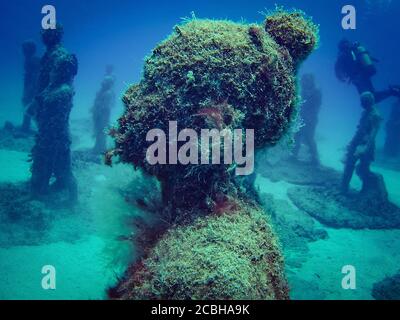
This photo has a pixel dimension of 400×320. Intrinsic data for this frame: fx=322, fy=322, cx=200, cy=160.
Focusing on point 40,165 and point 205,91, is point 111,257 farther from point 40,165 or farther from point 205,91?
point 40,165

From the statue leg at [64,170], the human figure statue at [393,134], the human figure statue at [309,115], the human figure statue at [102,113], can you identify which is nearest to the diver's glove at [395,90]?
the human figure statue at [309,115]

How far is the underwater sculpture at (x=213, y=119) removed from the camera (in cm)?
303

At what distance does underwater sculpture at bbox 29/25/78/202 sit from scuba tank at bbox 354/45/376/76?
11.3 m

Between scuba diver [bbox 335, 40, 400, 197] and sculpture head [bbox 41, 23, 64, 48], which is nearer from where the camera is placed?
sculpture head [bbox 41, 23, 64, 48]

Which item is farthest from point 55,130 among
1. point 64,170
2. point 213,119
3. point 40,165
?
point 213,119

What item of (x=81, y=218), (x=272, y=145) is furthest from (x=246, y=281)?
(x=81, y=218)

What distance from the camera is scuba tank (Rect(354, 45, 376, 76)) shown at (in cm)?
1348

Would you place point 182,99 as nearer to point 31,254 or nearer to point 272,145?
point 272,145

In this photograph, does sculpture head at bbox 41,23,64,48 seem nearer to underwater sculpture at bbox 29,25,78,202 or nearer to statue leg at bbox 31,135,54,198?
underwater sculpture at bbox 29,25,78,202

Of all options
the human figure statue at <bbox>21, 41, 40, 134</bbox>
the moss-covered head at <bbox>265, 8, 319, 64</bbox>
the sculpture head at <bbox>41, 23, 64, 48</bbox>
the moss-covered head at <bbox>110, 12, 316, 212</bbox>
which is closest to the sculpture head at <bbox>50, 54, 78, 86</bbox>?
the sculpture head at <bbox>41, 23, 64, 48</bbox>

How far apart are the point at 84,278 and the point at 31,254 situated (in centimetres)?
169

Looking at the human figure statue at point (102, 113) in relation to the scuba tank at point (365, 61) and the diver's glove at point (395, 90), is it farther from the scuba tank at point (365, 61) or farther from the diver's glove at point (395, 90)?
the diver's glove at point (395, 90)

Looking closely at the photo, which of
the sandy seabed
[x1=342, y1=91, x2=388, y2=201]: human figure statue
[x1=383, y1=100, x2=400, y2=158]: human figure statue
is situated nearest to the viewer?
the sandy seabed

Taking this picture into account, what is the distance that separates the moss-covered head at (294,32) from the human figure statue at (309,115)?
14.1 m
